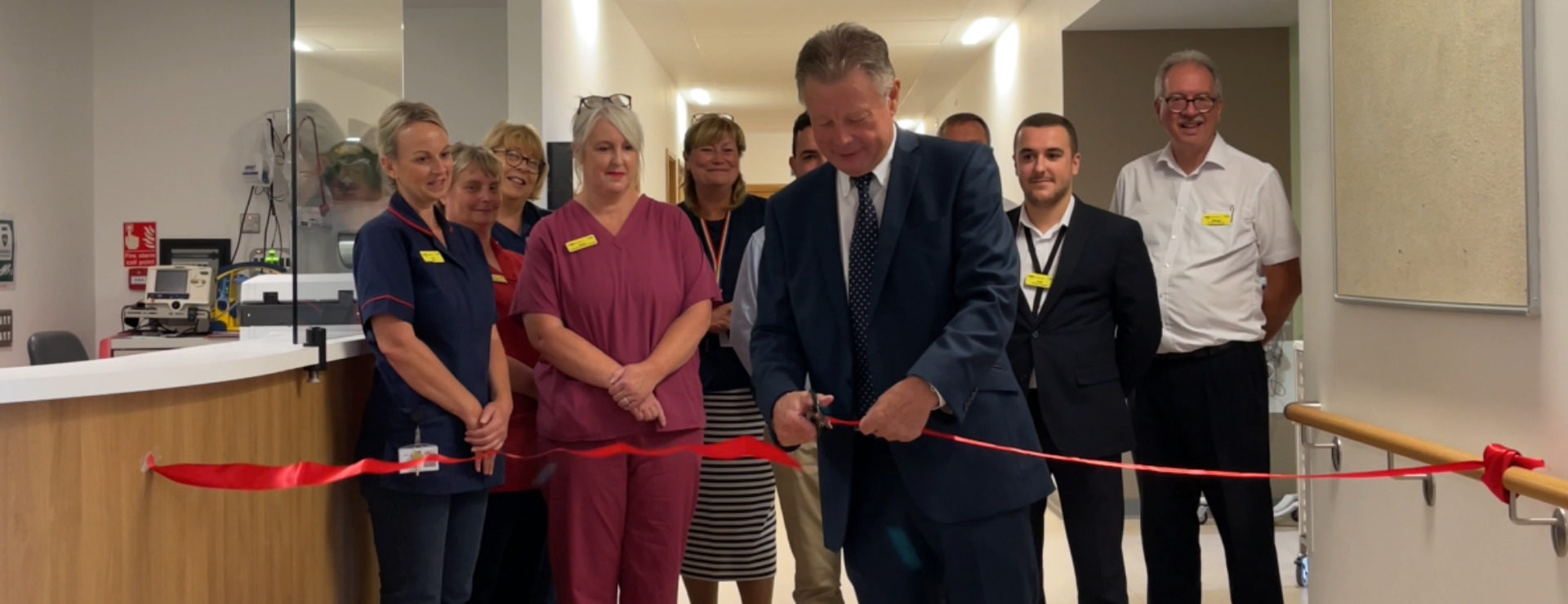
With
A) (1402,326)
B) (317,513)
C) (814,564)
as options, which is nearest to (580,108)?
(317,513)

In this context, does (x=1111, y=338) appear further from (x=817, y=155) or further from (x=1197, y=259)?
(x=817, y=155)

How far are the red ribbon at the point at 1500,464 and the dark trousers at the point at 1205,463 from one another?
→ 96 centimetres

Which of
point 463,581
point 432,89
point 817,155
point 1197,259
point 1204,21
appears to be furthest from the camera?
point 432,89

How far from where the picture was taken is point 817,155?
3.58 metres

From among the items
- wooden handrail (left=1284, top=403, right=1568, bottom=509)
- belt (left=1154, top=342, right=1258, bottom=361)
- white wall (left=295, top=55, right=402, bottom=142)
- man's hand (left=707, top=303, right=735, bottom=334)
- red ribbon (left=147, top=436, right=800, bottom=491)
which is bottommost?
red ribbon (left=147, top=436, right=800, bottom=491)

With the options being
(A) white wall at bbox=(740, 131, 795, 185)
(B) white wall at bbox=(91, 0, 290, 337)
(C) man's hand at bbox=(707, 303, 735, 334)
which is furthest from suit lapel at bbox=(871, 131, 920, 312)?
(A) white wall at bbox=(740, 131, 795, 185)

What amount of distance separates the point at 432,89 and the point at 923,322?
5.70 meters

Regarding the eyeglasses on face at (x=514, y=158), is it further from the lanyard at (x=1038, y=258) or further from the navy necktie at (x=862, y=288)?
the navy necktie at (x=862, y=288)

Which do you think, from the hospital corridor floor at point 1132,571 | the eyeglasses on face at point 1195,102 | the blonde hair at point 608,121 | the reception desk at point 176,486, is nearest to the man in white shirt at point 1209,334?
the eyeglasses on face at point 1195,102

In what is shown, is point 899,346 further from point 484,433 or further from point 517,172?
point 517,172

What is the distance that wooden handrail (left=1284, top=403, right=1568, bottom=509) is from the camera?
1.88 meters

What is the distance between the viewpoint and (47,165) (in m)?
6.64

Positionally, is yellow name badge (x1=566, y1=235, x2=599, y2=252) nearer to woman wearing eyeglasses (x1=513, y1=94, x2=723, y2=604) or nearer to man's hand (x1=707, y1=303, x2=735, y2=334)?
woman wearing eyeglasses (x1=513, y1=94, x2=723, y2=604)

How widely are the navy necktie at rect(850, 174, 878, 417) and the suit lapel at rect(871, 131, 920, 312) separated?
0.07 ft
